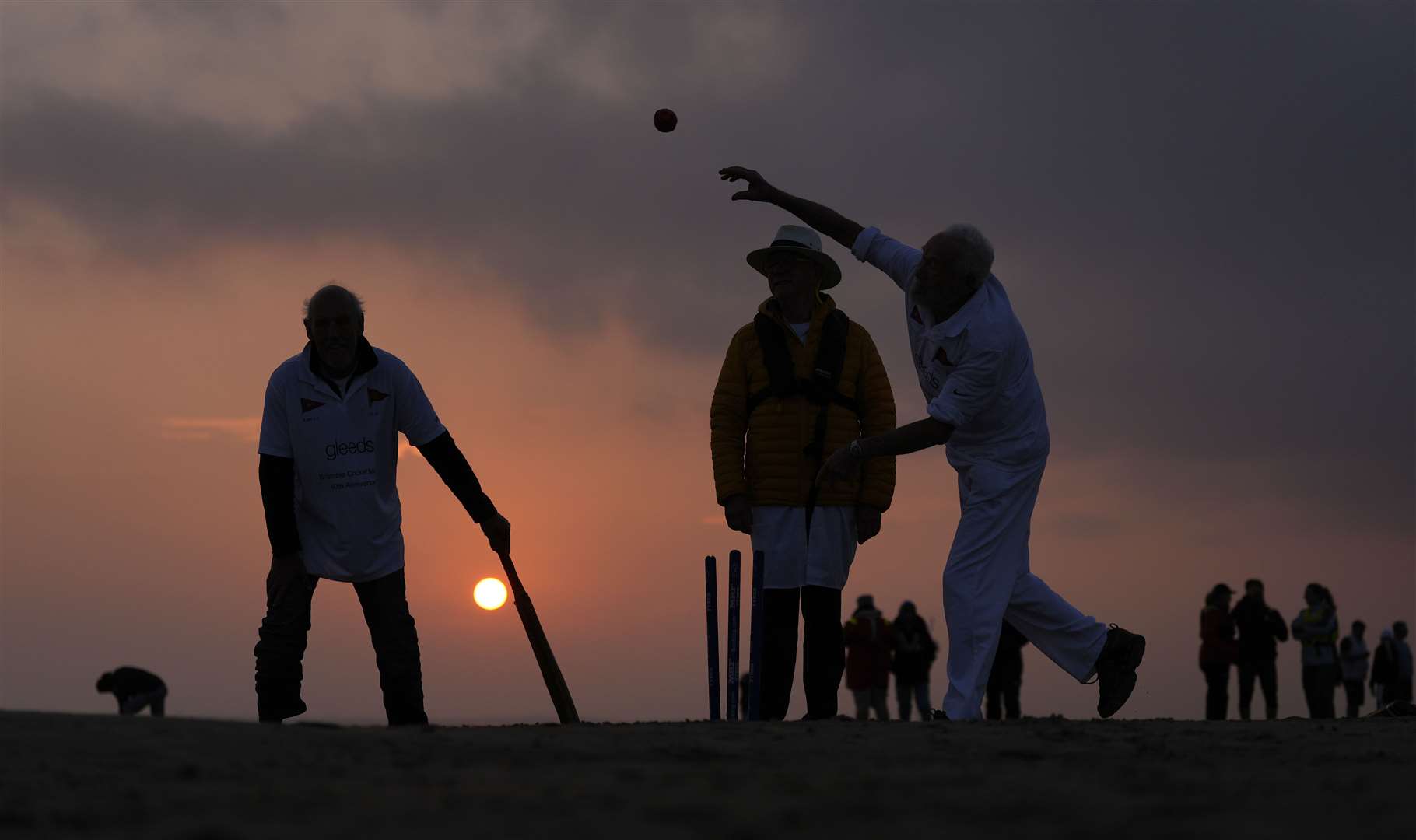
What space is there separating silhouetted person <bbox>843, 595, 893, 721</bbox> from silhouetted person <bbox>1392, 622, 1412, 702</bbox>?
809 centimetres

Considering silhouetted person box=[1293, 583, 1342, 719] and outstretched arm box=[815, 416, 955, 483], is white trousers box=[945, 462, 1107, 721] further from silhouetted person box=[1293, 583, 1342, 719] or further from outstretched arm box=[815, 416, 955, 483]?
silhouetted person box=[1293, 583, 1342, 719]

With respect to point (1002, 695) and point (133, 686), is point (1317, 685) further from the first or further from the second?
point (133, 686)

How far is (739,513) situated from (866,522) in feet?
1.97

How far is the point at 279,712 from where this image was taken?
6.91 meters

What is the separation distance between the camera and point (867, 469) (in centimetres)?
757

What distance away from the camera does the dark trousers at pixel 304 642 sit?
6.86 m

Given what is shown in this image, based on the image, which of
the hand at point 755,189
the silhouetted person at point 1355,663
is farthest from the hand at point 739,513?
the silhouetted person at point 1355,663

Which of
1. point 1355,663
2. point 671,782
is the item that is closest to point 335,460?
point 671,782

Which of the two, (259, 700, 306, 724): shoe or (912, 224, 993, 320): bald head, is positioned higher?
(912, 224, 993, 320): bald head

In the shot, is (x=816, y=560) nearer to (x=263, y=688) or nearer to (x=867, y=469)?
(x=867, y=469)

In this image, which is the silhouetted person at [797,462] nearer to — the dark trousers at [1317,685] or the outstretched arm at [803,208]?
the outstretched arm at [803,208]

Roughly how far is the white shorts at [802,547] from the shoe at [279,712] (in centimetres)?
217

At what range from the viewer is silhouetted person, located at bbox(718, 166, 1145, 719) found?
263 inches

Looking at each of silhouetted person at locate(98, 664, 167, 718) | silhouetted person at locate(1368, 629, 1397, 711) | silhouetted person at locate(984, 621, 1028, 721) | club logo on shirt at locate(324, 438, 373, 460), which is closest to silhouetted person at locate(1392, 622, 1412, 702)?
silhouetted person at locate(1368, 629, 1397, 711)
